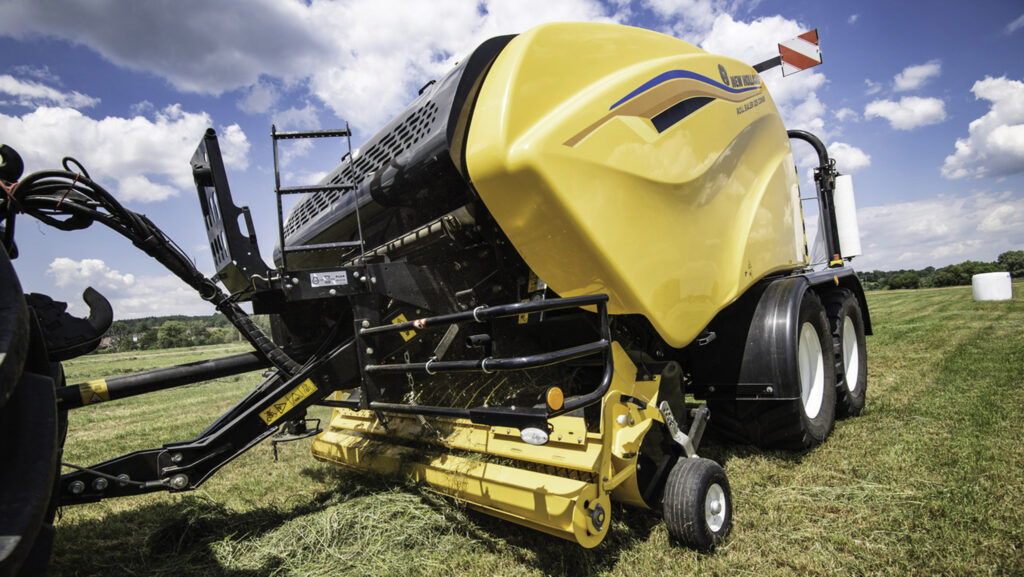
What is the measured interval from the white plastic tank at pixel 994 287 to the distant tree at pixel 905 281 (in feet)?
88.5

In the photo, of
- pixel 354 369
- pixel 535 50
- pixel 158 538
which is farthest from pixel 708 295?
pixel 158 538

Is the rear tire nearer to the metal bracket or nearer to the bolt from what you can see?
the metal bracket

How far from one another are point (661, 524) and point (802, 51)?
428cm

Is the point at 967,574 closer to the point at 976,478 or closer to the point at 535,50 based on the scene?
the point at 976,478

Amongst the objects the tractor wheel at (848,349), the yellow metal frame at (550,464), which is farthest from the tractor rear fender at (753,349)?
the tractor wheel at (848,349)

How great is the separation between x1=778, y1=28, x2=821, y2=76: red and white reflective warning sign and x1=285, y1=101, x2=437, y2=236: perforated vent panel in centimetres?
353

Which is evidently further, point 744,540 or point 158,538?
point 158,538

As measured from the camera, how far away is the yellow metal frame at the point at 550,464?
7.95ft

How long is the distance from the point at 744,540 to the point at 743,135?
2.61m

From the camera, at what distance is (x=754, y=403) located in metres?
3.62

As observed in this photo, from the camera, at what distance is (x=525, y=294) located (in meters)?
3.33

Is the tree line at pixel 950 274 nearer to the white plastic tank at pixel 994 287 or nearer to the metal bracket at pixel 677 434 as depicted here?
the white plastic tank at pixel 994 287

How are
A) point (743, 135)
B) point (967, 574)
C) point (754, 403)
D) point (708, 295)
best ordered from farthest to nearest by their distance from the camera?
point (743, 135)
point (754, 403)
point (708, 295)
point (967, 574)

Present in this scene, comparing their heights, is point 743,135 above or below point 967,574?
above
